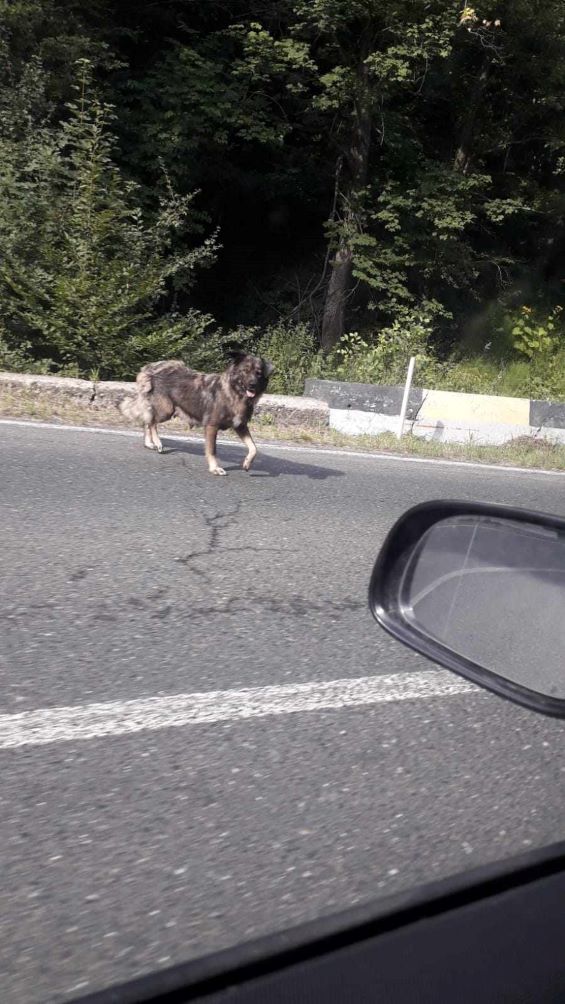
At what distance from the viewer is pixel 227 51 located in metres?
19.1

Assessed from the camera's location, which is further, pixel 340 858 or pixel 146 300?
pixel 146 300

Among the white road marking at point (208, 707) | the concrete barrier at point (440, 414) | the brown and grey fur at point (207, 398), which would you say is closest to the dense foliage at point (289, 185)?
the concrete barrier at point (440, 414)

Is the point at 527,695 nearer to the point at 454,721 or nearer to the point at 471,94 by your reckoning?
the point at 454,721

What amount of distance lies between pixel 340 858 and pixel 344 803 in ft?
0.99

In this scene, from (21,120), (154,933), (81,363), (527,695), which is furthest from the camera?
(21,120)

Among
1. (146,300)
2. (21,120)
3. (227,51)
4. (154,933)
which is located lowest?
(154,933)

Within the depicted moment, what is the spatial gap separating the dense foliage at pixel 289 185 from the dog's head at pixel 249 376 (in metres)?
5.51

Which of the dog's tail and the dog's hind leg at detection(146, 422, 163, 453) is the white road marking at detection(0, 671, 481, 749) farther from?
the dog's tail

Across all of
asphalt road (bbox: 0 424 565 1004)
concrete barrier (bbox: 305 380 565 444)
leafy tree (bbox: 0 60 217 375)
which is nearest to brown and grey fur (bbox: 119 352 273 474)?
asphalt road (bbox: 0 424 565 1004)

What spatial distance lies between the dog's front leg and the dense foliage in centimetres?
573

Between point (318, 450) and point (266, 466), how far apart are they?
1299 millimetres

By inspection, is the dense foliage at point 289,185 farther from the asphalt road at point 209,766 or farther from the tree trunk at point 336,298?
the asphalt road at point 209,766

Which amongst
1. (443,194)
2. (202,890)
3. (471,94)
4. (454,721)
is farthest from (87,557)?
(471,94)

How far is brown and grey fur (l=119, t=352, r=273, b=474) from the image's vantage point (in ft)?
27.1
